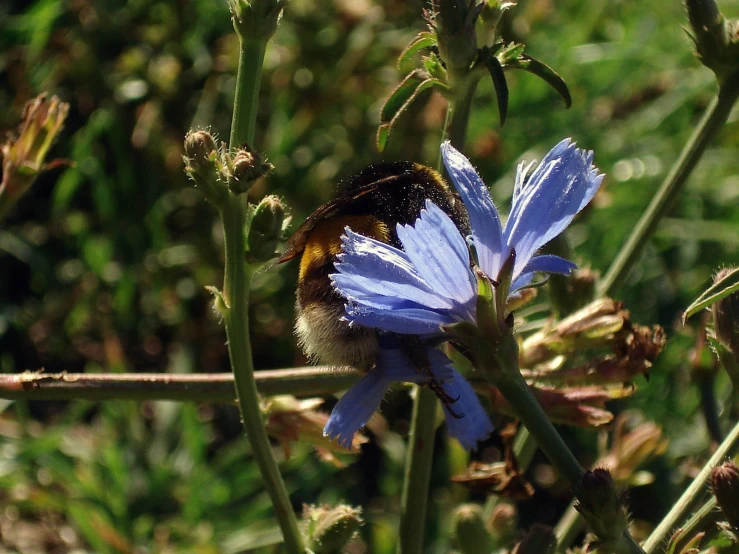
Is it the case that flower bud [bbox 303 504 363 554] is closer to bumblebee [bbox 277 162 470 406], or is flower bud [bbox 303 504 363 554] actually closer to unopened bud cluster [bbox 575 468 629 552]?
bumblebee [bbox 277 162 470 406]

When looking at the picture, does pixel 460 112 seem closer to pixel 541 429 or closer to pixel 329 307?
pixel 329 307

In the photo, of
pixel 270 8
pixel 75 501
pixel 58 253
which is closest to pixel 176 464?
pixel 75 501

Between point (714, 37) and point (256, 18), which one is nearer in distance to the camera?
point (256, 18)

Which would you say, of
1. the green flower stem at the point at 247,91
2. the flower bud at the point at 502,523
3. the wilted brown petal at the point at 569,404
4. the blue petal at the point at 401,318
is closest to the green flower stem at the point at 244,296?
the green flower stem at the point at 247,91

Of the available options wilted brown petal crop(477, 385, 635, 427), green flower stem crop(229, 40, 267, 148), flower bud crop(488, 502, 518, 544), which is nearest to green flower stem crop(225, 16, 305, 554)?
green flower stem crop(229, 40, 267, 148)

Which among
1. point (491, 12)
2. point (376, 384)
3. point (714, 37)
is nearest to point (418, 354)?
point (376, 384)

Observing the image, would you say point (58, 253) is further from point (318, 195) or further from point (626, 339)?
point (626, 339)
